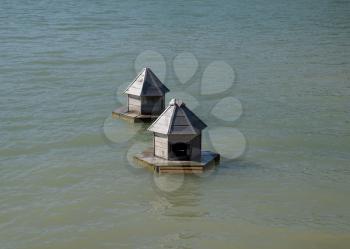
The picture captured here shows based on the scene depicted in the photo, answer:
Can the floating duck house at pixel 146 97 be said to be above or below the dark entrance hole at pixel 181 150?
above

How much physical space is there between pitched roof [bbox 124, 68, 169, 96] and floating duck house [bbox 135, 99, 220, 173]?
3460 mm

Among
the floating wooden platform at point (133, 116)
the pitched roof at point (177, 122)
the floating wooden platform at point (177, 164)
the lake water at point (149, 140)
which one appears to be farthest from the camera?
the floating wooden platform at point (133, 116)

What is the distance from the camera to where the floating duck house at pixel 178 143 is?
14055 millimetres

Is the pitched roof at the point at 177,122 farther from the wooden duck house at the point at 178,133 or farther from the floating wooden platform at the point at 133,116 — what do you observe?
the floating wooden platform at the point at 133,116

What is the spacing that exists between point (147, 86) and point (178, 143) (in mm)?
3910

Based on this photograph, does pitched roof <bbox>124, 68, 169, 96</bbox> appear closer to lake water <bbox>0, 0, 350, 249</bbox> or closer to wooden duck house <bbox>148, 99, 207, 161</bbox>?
lake water <bbox>0, 0, 350, 249</bbox>

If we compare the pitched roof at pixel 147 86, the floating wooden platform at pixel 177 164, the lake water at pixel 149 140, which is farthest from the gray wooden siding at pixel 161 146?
the pitched roof at pixel 147 86

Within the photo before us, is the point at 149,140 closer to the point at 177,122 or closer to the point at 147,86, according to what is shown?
the point at 147,86

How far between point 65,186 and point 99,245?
8.44 feet

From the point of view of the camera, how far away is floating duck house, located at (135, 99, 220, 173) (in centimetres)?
1405

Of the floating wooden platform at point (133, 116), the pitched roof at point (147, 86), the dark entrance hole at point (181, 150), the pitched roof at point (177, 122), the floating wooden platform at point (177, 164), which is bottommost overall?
the floating wooden platform at point (177, 164)

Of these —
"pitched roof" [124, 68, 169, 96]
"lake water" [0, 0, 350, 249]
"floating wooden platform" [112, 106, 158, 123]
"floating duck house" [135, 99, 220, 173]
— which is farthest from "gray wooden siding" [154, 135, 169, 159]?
"pitched roof" [124, 68, 169, 96]

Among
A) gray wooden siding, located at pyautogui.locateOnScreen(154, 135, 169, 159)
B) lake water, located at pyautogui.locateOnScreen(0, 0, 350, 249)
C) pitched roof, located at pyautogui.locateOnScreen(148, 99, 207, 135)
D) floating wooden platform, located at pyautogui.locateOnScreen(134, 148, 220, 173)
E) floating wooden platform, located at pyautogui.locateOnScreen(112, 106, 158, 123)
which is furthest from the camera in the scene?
floating wooden platform, located at pyautogui.locateOnScreen(112, 106, 158, 123)

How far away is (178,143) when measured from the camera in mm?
14297
